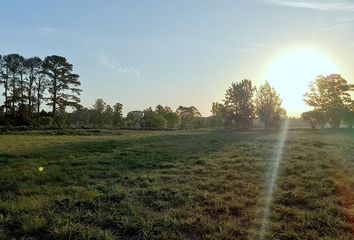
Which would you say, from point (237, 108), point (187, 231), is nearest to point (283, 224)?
point (187, 231)

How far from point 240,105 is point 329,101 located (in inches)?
865

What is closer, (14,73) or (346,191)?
(346,191)

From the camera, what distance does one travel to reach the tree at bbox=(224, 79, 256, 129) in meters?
97.1

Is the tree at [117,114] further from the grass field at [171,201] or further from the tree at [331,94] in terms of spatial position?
the grass field at [171,201]

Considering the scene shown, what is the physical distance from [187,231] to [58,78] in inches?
3043

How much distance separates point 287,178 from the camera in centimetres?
1405

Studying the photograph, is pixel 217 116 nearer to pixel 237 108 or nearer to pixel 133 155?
pixel 237 108

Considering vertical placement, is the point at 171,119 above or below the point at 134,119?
above

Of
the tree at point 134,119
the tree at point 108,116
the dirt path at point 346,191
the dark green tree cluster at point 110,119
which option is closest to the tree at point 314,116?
the dark green tree cluster at point 110,119

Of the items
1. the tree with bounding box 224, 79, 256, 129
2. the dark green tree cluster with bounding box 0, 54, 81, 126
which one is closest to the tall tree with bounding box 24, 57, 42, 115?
the dark green tree cluster with bounding box 0, 54, 81, 126

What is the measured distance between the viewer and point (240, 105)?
9806 centimetres

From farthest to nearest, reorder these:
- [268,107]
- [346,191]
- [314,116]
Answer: [268,107], [314,116], [346,191]

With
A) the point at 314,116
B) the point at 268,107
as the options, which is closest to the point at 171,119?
the point at 268,107

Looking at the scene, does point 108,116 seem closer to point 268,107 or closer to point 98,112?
point 98,112
